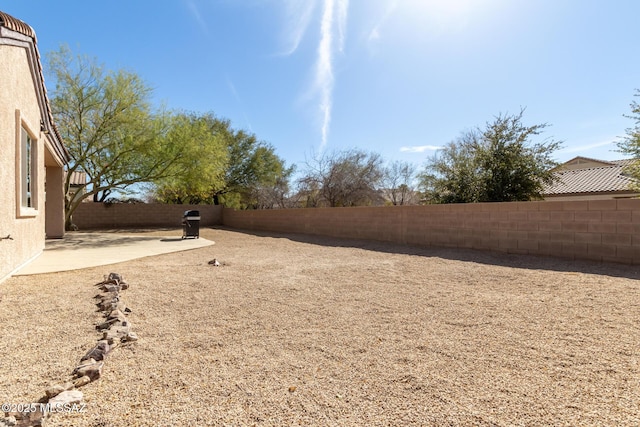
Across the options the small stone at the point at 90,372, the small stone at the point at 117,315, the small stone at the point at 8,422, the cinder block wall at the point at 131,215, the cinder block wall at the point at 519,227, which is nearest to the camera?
the small stone at the point at 8,422

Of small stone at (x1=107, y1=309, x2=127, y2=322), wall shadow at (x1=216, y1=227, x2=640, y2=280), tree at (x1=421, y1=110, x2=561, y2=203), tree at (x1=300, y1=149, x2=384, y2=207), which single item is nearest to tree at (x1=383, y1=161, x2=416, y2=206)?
tree at (x1=300, y1=149, x2=384, y2=207)

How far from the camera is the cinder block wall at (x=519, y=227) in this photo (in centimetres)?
695

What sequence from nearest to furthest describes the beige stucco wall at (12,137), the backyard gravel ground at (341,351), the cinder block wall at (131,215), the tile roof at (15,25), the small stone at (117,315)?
the backyard gravel ground at (341,351)
the small stone at (117,315)
the tile roof at (15,25)
the beige stucco wall at (12,137)
the cinder block wall at (131,215)

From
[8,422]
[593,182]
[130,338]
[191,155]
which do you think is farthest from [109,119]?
[593,182]

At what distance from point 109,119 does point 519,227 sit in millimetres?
15412

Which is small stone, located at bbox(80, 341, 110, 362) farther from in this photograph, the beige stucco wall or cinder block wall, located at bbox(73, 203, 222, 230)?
cinder block wall, located at bbox(73, 203, 222, 230)

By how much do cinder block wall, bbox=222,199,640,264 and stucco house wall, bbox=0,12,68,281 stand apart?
9836 millimetres

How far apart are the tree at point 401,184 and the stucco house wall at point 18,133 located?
74.8ft

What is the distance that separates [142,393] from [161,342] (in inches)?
36.0

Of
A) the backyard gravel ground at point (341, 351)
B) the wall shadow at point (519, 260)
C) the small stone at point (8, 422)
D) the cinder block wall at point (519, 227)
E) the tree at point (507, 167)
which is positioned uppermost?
the tree at point (507, 167)

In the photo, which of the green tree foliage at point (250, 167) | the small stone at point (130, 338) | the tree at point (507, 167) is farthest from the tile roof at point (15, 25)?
the green tree foliage at point (250, 167)

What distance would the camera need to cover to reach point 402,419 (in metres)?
1.97

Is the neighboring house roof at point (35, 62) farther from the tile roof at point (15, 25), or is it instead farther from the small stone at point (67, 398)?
the small stone at point (67, 398)

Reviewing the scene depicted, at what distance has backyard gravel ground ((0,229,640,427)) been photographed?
2053mm
